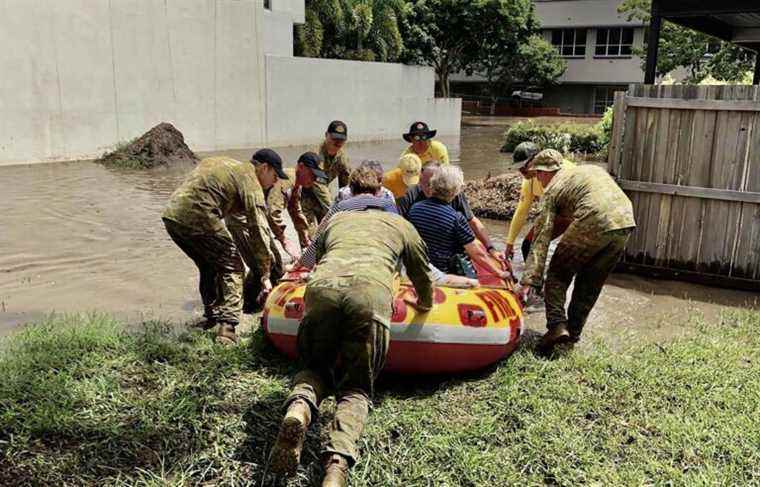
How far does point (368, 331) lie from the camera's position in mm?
3666

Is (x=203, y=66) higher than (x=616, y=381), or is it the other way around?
(x=203, y=66)

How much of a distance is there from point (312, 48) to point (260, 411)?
24.1 metres

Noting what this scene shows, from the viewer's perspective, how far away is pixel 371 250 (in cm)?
384

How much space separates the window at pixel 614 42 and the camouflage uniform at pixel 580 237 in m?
43.5

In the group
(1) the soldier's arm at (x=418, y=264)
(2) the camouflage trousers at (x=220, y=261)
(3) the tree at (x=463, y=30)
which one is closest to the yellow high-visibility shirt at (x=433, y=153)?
(2) the camouflage trousers at (x=220, y=261)

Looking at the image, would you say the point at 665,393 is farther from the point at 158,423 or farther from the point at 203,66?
the point at 203,66

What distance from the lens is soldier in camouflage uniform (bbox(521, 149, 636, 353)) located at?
5090mm

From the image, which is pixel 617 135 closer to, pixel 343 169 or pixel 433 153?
pixel 433 153

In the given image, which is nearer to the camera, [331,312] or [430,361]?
[331,312]

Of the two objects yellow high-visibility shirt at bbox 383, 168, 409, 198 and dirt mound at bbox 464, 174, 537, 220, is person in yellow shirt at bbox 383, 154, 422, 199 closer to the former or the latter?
yellow high-visibility shirt at bbox 383, 168, 409, 198

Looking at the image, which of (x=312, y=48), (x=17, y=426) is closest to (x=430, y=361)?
(x=17, y=426)

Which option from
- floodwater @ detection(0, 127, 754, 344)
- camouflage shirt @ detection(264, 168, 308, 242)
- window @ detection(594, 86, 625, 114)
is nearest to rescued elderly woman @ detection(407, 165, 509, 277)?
floodwater @ detection(0, 127, 754, 344)

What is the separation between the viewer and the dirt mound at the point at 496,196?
11.4m

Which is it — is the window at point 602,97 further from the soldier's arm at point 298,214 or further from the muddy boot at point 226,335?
the muddy boot at point 226,335
